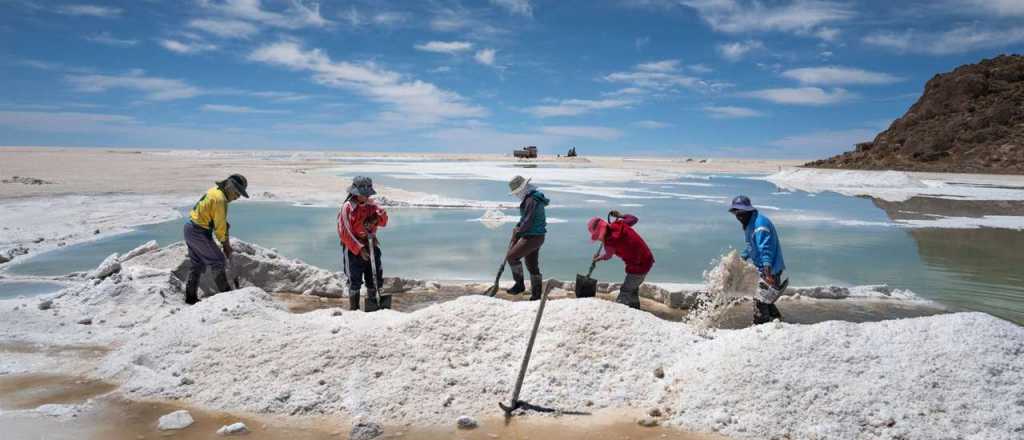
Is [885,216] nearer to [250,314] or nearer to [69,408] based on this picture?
[250,314]

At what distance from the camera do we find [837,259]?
362 inches

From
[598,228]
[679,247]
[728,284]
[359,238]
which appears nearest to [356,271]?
[359,238]

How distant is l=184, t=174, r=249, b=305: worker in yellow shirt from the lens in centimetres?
580

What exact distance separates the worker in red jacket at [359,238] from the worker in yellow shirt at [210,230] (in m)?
0.97

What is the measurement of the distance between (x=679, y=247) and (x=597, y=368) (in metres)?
6.37

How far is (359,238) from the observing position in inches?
233

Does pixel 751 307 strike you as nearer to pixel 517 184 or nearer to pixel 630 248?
pixel 630 248

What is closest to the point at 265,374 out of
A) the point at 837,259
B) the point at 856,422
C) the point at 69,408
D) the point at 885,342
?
the point at 69,408

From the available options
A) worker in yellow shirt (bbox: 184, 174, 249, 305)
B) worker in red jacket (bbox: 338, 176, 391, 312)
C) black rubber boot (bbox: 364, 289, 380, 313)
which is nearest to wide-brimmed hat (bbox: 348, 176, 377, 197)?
worker in red jacket (bbox: 338, 176, 391, 312)

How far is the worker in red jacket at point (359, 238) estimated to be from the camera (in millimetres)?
5750

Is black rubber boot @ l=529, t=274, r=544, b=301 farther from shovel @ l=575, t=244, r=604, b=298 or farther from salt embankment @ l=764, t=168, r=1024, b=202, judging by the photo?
salt embankment @ l=764, t=168, r=1024, b=202

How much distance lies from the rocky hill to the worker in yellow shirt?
40.8 metres

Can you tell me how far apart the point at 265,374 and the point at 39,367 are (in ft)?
5.61

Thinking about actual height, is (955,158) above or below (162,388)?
above
